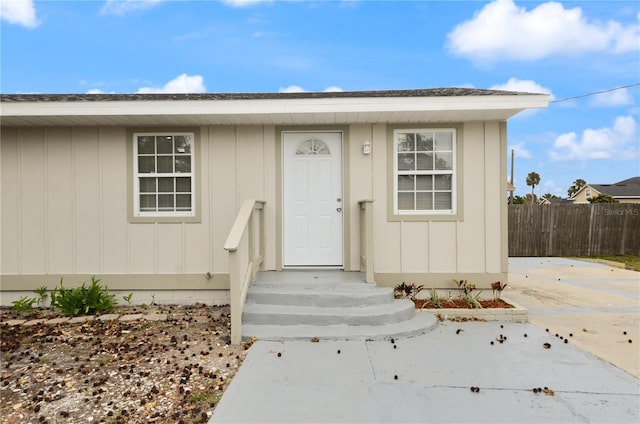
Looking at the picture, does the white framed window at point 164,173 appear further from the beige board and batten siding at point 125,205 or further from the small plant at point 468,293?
the small plant at point 468,293

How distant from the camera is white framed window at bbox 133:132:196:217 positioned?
Result: 5.34 metres

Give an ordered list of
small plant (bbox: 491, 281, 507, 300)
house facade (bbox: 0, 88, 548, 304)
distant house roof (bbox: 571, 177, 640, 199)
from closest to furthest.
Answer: small plant (bbox: 491, 281, 507, 300) < house facade (bbox: 0, 88, 548, 304) < distant house roof (bbox: 571, 177, 640, 199)

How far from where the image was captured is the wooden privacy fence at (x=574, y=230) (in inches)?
444

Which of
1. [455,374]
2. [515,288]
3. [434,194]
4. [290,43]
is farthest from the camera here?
[290,43]

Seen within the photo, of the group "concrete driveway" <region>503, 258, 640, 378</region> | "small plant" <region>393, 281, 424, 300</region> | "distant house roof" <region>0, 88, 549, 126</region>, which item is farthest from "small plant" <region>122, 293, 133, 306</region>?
"concrete driveway" <region>503, 258, 640, 378</region>

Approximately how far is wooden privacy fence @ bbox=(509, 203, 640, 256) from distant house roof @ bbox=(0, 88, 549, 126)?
7687mm

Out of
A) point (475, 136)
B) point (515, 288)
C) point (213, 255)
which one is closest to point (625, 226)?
point (515, 288)

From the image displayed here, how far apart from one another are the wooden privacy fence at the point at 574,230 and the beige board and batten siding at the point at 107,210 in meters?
9.29

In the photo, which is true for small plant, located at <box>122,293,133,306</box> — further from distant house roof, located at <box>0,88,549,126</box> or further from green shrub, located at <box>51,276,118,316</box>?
distant house roof, located at <box>0,88,549,126</box>

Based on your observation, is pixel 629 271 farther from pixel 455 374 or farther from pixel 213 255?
pixel 213 255

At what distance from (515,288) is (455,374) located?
433 cm

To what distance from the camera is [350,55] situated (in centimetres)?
1296

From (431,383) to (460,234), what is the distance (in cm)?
278

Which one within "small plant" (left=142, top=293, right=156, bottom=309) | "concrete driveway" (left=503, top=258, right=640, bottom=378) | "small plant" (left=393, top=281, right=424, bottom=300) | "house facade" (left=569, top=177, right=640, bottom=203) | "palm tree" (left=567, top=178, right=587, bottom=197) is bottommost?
"concrete driveway" (left=503, top=258, right=640, bottom=378)
